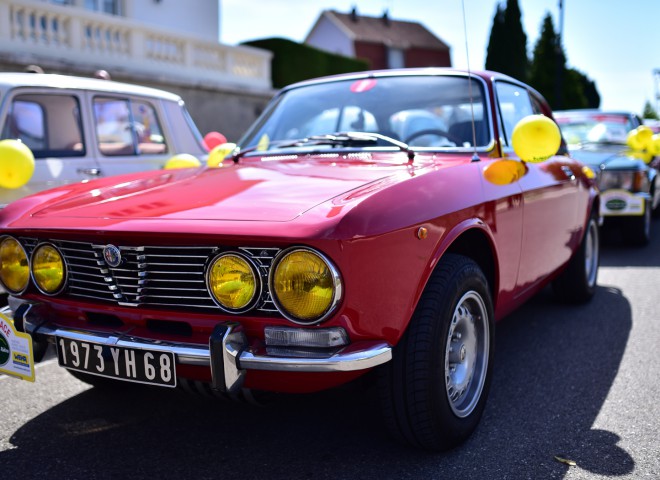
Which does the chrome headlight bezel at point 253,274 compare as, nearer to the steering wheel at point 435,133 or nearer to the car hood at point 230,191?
the car hood at point 230,191

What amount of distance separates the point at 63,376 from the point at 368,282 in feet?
7.17

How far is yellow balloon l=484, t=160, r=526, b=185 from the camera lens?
321cm

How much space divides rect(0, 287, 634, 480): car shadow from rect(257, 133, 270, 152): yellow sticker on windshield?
131 cm

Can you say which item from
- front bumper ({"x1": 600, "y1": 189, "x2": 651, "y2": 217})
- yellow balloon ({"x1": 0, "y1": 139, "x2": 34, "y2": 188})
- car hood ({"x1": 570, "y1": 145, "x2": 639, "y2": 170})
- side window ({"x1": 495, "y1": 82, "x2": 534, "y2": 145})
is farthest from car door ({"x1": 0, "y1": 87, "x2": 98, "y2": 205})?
front bumper ({"x1": 600, "y1": 189, "x2": 651, "y2": 217})

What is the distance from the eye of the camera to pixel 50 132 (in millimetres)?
5293

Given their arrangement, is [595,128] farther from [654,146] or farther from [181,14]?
[181,14]

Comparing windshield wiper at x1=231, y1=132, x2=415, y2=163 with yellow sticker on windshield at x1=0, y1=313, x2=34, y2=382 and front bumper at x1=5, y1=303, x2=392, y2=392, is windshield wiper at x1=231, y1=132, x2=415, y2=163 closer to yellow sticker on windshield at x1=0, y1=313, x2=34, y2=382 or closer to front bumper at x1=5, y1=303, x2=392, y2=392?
front bumper at x1=5, y1=303, x2=392, y2=392

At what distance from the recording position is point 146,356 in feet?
7.85

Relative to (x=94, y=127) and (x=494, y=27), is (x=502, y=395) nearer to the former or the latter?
(x=94, y=127)

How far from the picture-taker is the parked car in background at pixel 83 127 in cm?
498

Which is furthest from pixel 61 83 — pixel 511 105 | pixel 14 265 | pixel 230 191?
pixel 511 105

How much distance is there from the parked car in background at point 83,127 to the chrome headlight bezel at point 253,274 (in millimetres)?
2731

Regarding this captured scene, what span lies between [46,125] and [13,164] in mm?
1065

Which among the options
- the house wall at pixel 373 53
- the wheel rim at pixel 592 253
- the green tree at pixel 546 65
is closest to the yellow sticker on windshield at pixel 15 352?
the wheel rim at pixel 592 253
